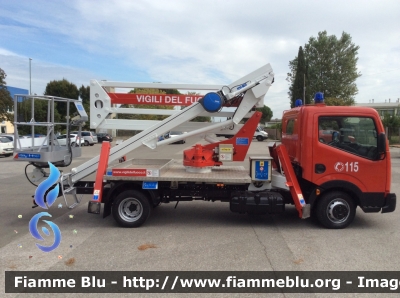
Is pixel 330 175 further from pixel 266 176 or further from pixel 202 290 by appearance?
pixel 202 290

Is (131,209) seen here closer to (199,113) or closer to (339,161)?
(199,113)

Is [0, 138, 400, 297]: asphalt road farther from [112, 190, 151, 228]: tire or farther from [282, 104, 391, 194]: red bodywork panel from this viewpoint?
[282, 104, 391, 194]: red bodywork panel

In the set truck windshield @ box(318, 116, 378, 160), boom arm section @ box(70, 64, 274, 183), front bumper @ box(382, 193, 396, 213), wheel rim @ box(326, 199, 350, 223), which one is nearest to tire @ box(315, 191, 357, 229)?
wheel rim @ box(326, 199, 350, 223)

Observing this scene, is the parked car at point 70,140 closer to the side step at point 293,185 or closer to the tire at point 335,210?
the side step at point 293,185

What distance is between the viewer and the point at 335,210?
6.41m

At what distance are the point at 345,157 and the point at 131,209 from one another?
409 cm

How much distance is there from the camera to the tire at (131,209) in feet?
21.7

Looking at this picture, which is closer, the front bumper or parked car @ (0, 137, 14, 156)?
the front bumper

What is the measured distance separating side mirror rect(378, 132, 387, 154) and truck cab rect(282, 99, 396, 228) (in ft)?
0.21

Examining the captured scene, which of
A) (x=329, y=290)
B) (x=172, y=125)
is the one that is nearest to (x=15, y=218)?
Result: (x=172, y=125)

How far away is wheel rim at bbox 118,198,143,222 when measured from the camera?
666 cm

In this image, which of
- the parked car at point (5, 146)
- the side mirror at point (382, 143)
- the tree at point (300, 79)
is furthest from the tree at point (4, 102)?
the tree at point (300, 79)

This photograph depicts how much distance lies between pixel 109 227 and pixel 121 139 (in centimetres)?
178

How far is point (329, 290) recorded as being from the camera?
4145 mm
